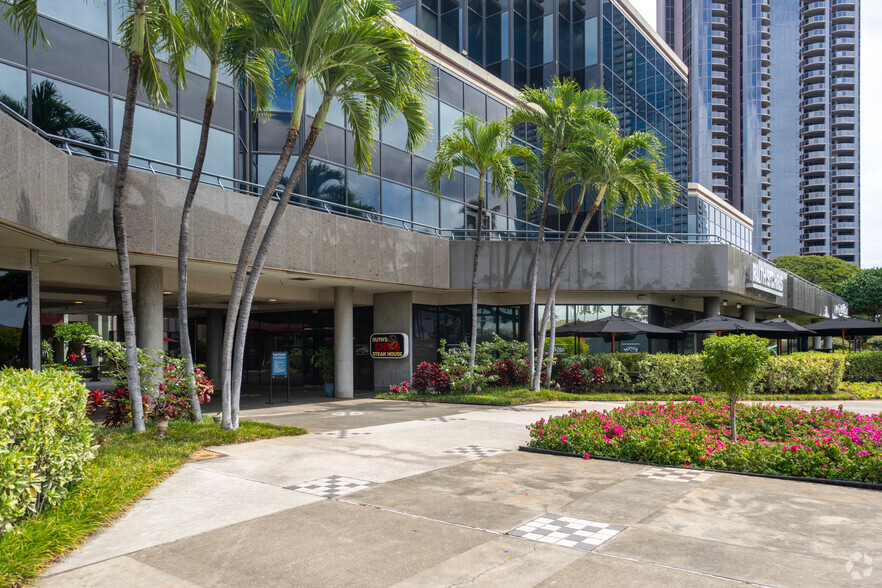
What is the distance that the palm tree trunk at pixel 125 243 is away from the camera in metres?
10.7

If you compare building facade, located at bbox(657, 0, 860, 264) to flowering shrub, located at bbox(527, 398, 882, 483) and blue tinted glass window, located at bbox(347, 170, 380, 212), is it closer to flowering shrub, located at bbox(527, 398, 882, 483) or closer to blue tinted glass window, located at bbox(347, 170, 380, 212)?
blue tinted glass window, located at bbox(347, 170, 380, 212)

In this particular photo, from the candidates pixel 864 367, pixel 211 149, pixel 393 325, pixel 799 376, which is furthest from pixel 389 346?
pixel 864 367

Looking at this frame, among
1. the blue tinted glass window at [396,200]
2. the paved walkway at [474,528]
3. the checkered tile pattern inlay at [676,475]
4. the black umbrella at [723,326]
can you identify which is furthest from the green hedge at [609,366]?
the checkered tile pattern inlay at [676,475]

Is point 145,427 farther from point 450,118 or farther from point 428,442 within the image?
point 450,118

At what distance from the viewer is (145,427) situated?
38.3ft

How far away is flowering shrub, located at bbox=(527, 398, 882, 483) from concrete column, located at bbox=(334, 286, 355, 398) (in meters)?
11.2

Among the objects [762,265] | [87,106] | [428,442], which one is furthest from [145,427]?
[762,265]

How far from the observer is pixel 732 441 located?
382 inches

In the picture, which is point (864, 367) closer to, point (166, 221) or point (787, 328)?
point (787, 328)

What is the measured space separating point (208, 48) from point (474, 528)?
10101 millimetres

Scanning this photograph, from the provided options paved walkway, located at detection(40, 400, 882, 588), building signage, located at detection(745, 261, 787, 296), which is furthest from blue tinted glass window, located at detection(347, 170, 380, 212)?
building signage, located at detection(745, 261, 787, 296)

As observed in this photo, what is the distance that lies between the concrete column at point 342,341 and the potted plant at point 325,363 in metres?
2.42

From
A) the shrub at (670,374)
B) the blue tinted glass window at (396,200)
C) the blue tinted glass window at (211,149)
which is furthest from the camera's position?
the blue tinted glass window at (396,200)

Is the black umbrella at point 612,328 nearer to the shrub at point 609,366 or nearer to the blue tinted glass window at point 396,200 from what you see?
the shrub at point 609,366
